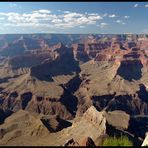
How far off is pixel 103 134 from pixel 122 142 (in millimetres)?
66934

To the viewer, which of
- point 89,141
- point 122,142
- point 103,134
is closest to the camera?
point 122,142

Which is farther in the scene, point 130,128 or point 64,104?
point 64,104

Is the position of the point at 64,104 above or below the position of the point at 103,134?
below

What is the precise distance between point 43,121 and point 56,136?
1639 cm

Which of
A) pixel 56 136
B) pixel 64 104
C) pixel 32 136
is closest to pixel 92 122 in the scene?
pixel 56 136

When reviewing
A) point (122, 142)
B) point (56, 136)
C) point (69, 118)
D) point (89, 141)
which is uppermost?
point (122, 142)

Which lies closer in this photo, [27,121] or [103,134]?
[103,134]

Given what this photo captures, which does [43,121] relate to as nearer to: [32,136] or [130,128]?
[32,136]

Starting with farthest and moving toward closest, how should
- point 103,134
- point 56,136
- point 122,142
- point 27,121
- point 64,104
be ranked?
point 64,104 < point 27,121 < point 56,136 < point 103,134 < point 122,142

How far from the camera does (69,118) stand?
184 metres

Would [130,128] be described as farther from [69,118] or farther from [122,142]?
[122,142]

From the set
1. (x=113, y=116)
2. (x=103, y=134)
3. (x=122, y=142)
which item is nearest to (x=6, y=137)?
(x=103, y=134)

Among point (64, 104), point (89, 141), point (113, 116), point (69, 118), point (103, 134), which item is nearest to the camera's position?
point (89, 141)

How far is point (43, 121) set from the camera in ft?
431
